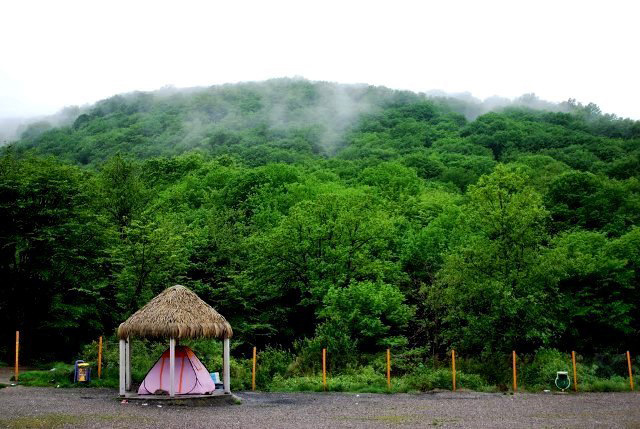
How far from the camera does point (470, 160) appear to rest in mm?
80750

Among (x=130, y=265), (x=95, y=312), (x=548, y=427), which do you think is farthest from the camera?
(x=95, y=312)

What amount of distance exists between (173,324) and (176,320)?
0.73ft

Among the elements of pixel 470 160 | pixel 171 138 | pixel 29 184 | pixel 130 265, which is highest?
pixel 171 138

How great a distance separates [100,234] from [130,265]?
6.13 metres

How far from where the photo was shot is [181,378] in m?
19.1

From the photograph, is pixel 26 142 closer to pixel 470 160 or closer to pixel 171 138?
pixel 171 138

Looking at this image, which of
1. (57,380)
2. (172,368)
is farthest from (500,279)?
(57,380)

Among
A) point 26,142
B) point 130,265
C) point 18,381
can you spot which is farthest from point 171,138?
point 18,381

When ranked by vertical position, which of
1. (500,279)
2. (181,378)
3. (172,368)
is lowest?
(181,378)

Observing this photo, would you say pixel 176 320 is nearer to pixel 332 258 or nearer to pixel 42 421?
pixel 42 421

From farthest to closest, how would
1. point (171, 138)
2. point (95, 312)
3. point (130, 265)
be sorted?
point (171, 138)
point (95, 312)
point (130, 265)

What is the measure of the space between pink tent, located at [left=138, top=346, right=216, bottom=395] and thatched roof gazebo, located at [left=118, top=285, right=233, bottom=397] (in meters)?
0.55

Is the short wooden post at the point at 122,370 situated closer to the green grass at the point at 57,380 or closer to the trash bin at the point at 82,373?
the trash bin at the point at 82,373

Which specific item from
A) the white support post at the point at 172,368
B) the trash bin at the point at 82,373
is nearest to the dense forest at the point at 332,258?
the trash bin at the point at 82,373
